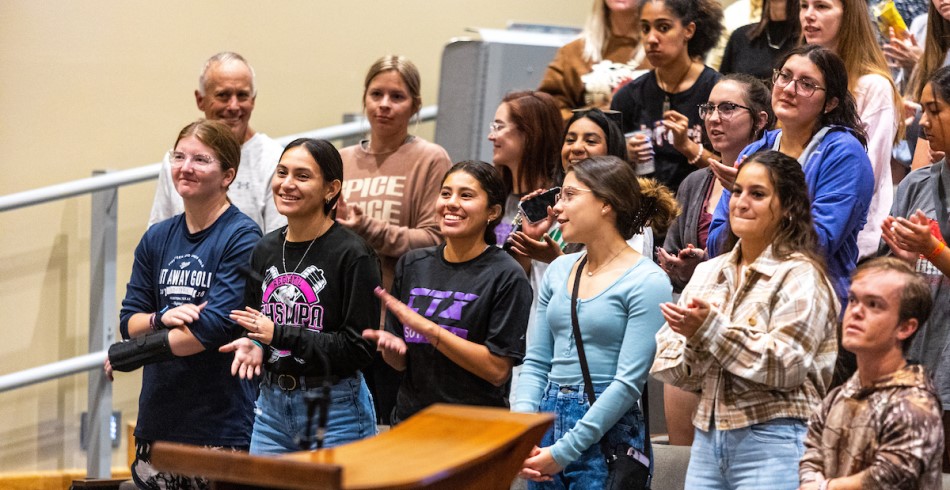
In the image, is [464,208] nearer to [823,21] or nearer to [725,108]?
[725,108]

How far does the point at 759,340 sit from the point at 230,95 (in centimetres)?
234

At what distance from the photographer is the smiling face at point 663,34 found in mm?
4336

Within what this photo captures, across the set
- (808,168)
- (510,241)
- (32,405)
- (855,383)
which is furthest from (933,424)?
(32,405)

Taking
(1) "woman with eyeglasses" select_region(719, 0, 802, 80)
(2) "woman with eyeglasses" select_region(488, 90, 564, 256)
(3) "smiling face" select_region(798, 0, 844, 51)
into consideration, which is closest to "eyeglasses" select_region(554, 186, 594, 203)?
(2) "woman with eyeglasses" select_region(488, 90, 564, 256)

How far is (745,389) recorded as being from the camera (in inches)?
112

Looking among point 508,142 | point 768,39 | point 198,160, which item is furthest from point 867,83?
point 198,160

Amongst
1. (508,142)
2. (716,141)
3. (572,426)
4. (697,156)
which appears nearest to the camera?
(572,426)

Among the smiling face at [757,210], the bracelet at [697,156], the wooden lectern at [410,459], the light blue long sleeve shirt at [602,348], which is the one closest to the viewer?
the wooden lectern at [410,459]

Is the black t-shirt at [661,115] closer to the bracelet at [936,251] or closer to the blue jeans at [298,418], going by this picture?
the bracelet at [936,251]

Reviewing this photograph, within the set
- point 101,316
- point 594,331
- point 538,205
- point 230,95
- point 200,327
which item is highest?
point 230,95

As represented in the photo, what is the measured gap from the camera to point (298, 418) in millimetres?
3273

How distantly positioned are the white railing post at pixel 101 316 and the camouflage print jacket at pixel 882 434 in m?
3.00

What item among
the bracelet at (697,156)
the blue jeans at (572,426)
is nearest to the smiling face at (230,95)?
the bracelet at (697,156)

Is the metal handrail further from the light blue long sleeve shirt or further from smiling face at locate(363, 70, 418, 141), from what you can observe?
the light blue long sleeve shirt
